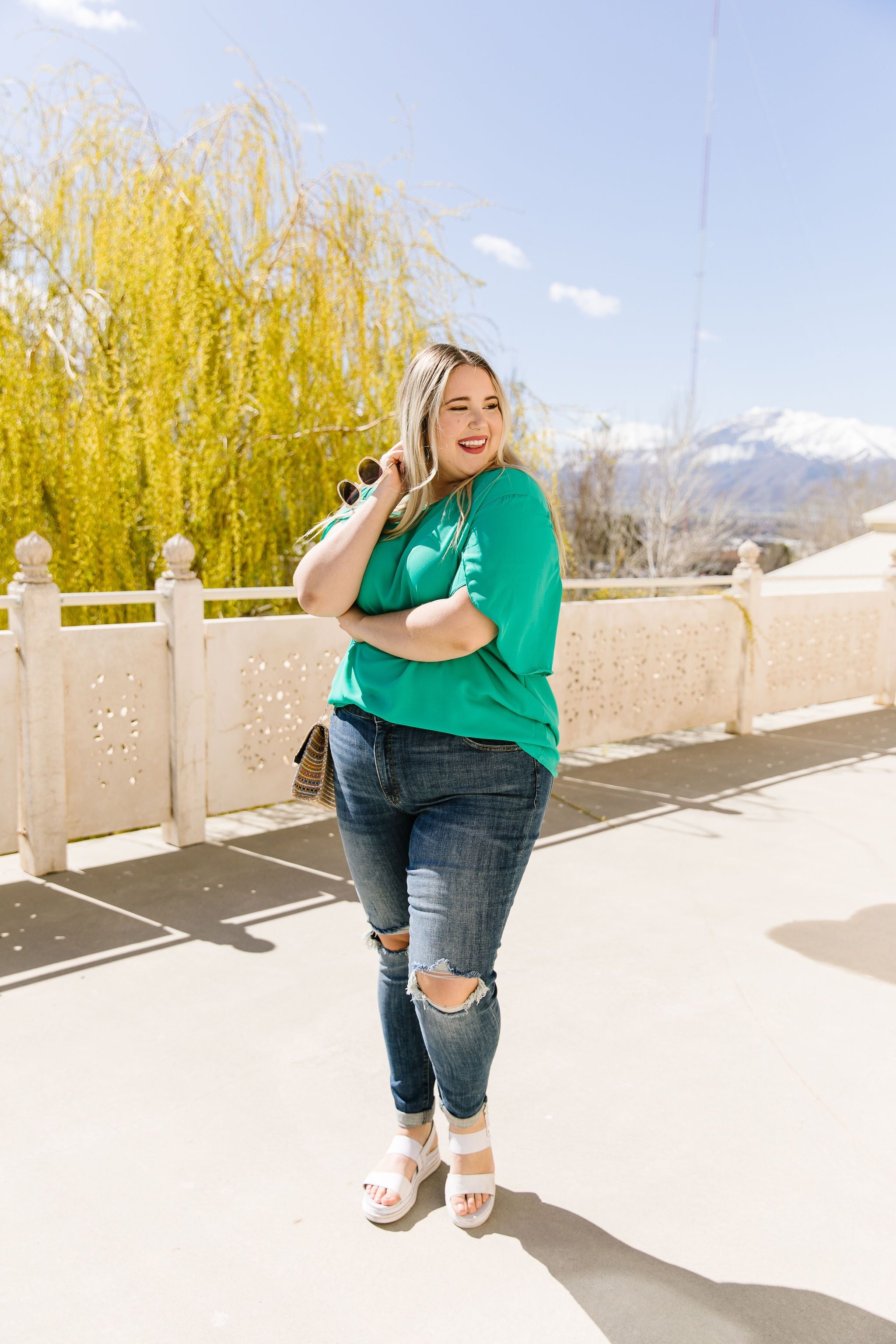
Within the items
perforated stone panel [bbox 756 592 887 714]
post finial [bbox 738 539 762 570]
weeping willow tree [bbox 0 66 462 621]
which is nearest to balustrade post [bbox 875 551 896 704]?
perforated stone panel [bbox 756 592 887 714]

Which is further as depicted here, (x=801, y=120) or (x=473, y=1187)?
(x=801, y=120)

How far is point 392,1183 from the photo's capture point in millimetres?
1881

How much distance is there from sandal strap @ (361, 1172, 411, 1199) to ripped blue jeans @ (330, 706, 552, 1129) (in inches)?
6.3

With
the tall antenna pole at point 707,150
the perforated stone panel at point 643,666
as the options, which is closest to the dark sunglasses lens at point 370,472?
the perforated stone panel at point 643,666

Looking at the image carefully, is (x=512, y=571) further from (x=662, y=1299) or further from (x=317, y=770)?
(x=662, y=1299)

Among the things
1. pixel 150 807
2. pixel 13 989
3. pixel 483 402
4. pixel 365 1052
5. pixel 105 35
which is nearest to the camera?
pixel 483 402

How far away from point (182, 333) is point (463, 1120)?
12.8 feet

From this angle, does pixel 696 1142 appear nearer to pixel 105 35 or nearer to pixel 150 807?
pixel 150 807

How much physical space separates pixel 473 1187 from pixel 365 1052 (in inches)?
27.0

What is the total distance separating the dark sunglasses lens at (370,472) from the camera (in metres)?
1.77

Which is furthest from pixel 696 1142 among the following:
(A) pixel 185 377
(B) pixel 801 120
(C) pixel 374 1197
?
(B) pixel 801 120

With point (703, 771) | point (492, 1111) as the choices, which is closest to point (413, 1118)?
point (492, 1111)

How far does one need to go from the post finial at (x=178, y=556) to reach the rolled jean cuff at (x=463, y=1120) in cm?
249

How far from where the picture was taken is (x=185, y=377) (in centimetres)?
480
